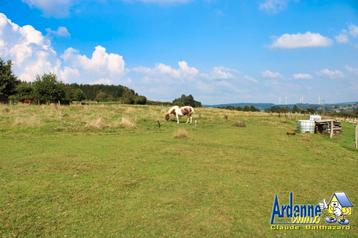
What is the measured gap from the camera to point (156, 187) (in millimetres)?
7066

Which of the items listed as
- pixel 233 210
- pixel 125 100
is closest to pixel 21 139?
pixel 233 210

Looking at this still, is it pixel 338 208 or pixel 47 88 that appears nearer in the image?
pixel 338 208

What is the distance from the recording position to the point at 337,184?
7.77m

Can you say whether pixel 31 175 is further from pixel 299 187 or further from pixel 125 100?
pixel 125 100

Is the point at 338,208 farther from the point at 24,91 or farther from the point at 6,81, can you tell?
the point at 24,91

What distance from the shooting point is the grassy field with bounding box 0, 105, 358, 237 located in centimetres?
496

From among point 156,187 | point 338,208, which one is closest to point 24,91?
point 156,187

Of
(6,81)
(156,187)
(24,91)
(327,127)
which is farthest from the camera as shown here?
(24,91)

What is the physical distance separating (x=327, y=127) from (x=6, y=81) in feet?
157

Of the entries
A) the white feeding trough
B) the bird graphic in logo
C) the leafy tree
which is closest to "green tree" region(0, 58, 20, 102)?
the leafy tree

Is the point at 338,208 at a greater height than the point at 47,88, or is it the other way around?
the point at 47,88

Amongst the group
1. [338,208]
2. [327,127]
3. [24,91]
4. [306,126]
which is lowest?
[338,208]

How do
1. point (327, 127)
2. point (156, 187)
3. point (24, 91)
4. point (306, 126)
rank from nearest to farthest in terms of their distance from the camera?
point (156, 187) → point (306, 126) → point (327, 127) → point (24, 91)

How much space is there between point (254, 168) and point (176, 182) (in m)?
3.28
